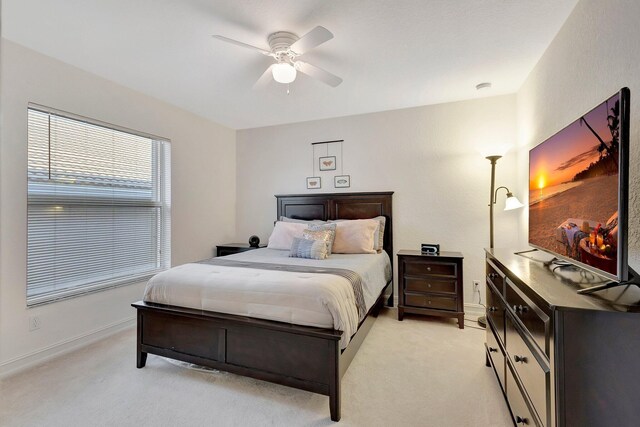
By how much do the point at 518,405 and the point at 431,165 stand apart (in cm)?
271

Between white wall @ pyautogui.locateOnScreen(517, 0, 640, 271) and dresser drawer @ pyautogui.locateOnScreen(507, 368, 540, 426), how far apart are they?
81 centimetres

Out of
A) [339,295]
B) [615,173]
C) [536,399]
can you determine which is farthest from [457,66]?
[536,399]

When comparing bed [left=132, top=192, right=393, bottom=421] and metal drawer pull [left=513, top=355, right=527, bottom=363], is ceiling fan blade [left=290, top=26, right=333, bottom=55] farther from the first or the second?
metal drawer pull [left=513, top=355, right=527, bottom=363]

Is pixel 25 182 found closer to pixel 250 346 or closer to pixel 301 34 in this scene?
pixel 250 346

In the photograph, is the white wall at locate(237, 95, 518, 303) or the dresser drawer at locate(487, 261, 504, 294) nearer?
the dresser drawer at locate(487, 261, 504, 294)

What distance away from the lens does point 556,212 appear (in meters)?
1.59

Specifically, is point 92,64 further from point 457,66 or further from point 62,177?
point 457,66

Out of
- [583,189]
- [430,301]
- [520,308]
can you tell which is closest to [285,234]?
[430,301]

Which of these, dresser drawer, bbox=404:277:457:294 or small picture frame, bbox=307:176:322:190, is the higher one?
small picture frame, bbox=307:176:322:190

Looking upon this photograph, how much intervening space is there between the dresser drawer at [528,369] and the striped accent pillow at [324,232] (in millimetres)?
1873

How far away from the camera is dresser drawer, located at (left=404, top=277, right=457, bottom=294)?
3055mm

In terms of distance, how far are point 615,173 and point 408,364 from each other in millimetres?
1895

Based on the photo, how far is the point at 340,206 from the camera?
3951 millimetres

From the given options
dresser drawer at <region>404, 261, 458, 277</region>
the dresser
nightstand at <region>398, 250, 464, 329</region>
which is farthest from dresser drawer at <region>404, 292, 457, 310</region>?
the dresser
